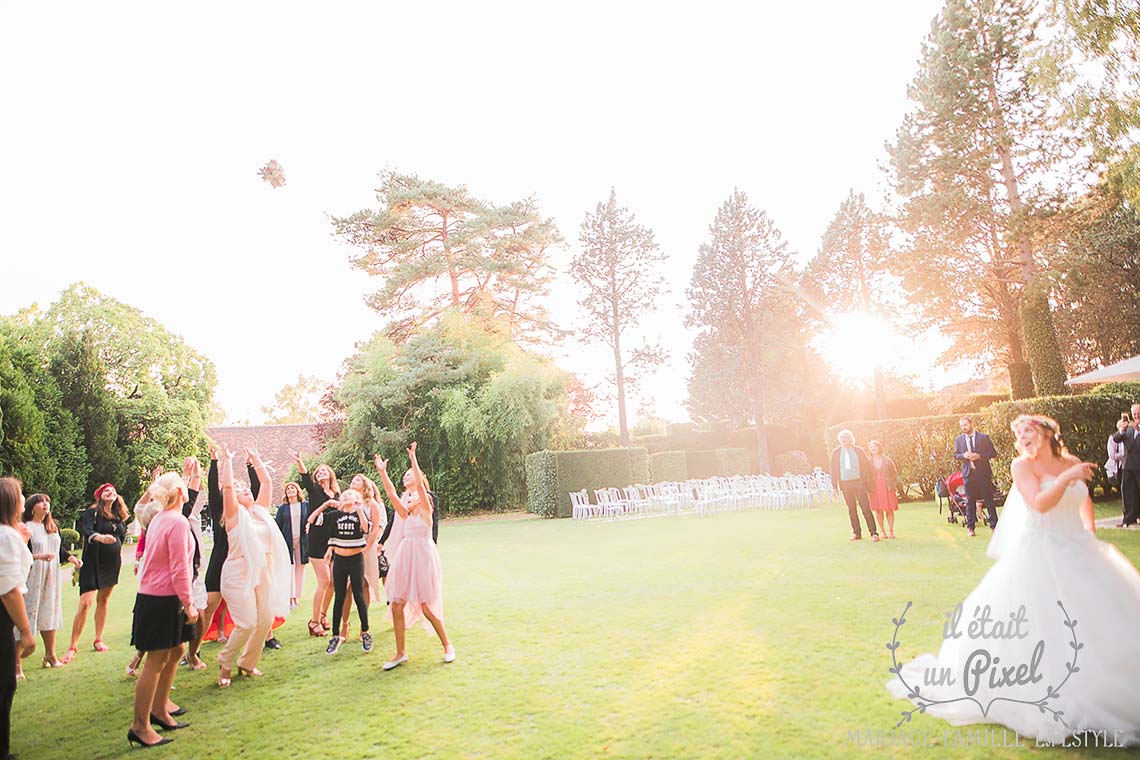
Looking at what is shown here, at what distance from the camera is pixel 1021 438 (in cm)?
432

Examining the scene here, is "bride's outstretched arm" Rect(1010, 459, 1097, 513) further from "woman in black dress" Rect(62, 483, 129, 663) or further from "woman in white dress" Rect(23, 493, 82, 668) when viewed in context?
"woman in white dress" Rect(23, 493, 82, 668)

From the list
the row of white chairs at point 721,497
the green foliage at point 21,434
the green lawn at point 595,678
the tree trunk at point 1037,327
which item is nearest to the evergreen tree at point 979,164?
the tree trunk at point 1037,327

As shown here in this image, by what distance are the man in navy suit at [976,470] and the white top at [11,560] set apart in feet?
40.6

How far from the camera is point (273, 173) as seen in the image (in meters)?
8.65

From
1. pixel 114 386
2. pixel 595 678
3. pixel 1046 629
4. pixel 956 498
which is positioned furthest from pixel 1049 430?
pixel 114 386

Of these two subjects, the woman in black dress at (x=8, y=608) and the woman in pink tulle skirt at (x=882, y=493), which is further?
the woman in pink tulle skirt at (x=882, y=493)

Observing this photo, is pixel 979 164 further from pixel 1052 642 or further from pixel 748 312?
pixel 1052 642

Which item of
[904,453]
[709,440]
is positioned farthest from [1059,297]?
[709,440]

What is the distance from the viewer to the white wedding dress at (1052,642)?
11.4 ft

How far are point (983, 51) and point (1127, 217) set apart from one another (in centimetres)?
803

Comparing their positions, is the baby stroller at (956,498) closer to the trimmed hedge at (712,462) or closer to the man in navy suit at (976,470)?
the man in navy suit at (976,470)

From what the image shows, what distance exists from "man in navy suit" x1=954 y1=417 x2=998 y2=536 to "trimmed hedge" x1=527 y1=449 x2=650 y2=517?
14.2 meters

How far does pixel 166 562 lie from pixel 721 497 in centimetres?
1805

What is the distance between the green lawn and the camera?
13.6 feet
